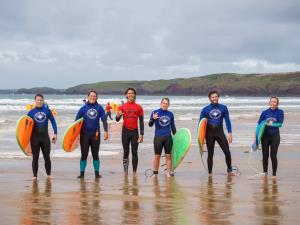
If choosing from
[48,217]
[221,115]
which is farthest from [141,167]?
[48,217]

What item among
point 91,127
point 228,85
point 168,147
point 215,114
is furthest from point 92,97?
point 228,85

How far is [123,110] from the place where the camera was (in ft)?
34.6

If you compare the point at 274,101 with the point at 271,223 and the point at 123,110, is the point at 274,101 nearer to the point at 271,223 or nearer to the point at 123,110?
the point at 123,110

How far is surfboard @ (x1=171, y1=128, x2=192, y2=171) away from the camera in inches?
419

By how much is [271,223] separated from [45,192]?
354 centimetres

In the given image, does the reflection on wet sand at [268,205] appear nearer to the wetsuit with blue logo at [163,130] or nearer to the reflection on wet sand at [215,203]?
the reflection on wet sand at [215,203]

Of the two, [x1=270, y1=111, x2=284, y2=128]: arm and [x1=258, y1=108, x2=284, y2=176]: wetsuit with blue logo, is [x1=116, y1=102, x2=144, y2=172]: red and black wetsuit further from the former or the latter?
[x1=270, y1=111, x2=284, y2=128]: arm

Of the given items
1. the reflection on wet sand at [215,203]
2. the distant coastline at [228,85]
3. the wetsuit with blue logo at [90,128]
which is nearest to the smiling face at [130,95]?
the wetsuit with blue logo at [90,128]

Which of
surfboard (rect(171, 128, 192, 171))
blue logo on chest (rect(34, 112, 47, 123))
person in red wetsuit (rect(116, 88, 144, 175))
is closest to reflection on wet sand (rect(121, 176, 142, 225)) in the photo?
person in red wetsuit (rect(116, 88, 144, 175))

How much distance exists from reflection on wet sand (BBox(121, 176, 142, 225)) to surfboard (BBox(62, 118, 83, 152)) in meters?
1.43

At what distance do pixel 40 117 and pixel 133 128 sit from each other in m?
1.72

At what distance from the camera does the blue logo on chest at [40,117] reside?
10.1 m

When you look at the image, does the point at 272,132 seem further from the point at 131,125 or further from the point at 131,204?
the point at 131,204

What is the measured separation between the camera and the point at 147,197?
7.95 metres
